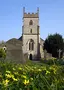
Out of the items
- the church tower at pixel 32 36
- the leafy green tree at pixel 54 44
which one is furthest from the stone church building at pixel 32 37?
the leafy green tree at pixel 54 44

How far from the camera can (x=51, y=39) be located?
93.6m

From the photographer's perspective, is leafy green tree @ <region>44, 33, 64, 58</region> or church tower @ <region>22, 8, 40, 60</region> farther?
church tower @ <region>22, 8, 40, 60</region>

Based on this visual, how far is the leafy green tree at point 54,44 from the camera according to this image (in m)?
91.1

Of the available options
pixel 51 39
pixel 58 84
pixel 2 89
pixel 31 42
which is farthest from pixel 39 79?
pixel 31 42

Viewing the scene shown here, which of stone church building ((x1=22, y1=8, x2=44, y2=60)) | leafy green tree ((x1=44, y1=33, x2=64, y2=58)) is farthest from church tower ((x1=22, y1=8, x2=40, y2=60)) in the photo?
leafy green tree ((x1=44, y1=33, x2=64, y2=58))

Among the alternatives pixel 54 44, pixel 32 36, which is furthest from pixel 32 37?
pixel 54 44

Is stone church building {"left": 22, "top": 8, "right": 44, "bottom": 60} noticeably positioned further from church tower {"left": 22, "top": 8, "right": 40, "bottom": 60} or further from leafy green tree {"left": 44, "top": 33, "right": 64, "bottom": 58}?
leafy green tree {"left": 44, "top": 33, "right": 64, "bottom": 58}

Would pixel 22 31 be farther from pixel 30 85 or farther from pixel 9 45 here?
pixel 30 85

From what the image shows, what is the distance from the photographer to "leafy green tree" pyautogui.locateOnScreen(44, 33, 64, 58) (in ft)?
299

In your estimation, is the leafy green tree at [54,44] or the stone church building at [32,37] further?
the stone church building at [32,37]

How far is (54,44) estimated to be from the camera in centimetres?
9150

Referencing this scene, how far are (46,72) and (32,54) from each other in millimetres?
98098

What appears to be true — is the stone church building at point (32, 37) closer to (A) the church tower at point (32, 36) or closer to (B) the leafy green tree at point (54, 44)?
(A) the church tower at point (32, 36)

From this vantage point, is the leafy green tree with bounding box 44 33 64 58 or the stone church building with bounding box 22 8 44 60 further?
the stone church building with bounding box 22 8 44 60
